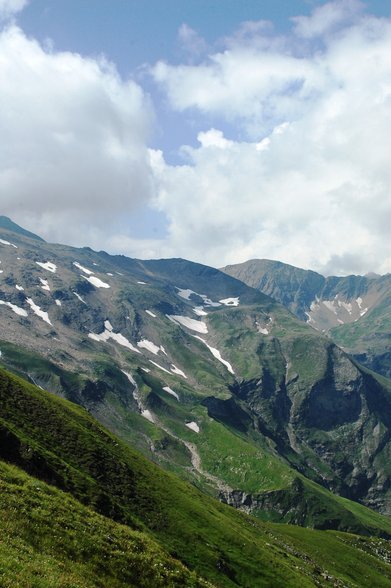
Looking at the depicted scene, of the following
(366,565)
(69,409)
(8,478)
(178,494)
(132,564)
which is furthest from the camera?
(366,565)

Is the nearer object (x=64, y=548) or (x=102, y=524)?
(x=64, y=548)

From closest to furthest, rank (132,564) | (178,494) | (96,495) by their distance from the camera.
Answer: (132,564) < (96,495) < (178,494)

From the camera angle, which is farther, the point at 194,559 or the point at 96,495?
the point at 194,559

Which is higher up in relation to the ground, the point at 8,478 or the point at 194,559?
the point at 8,478

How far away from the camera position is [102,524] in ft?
139

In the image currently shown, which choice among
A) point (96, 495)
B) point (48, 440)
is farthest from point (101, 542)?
point (48, 440)

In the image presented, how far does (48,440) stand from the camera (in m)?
74.2

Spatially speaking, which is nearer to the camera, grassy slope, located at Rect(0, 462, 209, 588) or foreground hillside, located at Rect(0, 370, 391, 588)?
grassy slope, located at Rect(0, 462, 209, 588)

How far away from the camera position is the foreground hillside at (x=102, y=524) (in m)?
32.9

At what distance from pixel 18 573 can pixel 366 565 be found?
13256cm

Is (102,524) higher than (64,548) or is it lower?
lower

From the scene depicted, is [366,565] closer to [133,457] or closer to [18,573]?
[133,457]

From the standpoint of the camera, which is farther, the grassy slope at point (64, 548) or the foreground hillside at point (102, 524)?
the foreground hillside at point (102, 524)

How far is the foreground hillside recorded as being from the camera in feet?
108
